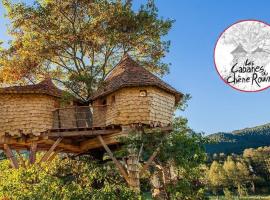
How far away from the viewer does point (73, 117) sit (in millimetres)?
22562

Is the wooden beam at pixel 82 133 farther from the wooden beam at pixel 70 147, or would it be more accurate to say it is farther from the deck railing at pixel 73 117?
the wooden beam at pixel 70 147

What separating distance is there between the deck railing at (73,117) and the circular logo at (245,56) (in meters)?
10.4

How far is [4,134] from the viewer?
20766 millimetres

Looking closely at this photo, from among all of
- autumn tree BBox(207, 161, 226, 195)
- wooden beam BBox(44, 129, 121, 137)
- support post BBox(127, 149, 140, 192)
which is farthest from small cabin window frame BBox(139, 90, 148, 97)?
autumn tree BBox(207, 161, 226, 195)

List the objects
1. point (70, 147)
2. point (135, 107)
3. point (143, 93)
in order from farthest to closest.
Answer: point (70, 147), point (143, 93), point (135, 107)

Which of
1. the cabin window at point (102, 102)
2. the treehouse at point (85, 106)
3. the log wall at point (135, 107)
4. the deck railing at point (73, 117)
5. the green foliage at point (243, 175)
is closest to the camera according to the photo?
the log wall at point (135, 107)

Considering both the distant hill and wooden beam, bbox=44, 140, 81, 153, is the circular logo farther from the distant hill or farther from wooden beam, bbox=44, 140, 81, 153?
the distant hill

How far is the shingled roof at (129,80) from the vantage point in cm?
2080

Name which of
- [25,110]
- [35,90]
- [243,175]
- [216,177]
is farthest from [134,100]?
[243,175]

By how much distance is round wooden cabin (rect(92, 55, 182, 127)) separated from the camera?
811 inches

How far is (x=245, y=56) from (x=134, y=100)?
27.7 ft

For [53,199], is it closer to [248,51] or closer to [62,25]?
[248,51]

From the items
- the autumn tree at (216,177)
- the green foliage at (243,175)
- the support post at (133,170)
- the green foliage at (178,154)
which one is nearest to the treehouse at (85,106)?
the green foliage at (178,154)

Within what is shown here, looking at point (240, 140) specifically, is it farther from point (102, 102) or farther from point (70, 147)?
point (102, 102)
